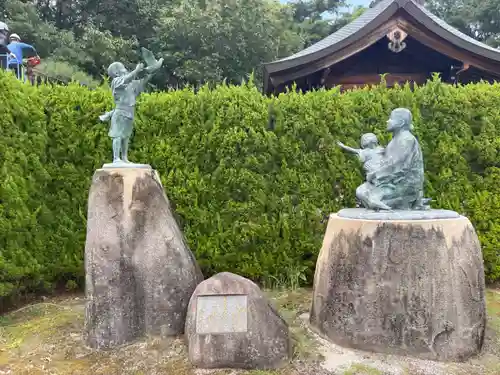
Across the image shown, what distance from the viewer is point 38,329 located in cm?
495

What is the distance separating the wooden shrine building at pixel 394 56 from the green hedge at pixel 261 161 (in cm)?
243

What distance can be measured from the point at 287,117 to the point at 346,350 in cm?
341

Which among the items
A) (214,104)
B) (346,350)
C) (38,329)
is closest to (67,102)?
(214,104)

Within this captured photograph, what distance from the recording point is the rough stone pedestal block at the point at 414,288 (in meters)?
4.04

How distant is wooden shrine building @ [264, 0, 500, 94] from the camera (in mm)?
8242

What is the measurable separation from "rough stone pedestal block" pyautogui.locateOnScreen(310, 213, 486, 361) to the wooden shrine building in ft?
16.6

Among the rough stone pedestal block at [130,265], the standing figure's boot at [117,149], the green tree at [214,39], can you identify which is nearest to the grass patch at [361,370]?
the rough stone pedestal block at [130,265]

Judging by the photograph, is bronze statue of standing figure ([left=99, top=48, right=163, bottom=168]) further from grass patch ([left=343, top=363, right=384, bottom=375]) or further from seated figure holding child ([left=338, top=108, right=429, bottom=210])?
grass patch ([left=343, top=363, right=384, bottom=375])

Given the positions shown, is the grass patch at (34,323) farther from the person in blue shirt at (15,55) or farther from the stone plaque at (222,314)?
the person in blue shirt at (15,55)

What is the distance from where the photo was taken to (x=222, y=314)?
388 cm

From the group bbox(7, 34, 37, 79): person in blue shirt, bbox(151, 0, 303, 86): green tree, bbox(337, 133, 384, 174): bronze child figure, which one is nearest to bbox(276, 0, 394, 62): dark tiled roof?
bbox(337, 133, 384, 174): bronze child figure

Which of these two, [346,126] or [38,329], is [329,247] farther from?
[38,329]

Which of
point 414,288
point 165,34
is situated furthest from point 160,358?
point 165,34

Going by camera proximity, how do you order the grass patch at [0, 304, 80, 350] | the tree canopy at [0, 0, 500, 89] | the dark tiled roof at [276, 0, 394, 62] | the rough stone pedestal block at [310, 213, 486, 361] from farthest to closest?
the tree canopy at [0, 0, 500, 89] < the dark tiled roof at [276, 0, 394, 62] < the grass patch at [0, 304, 80, 350] < the rough stone pedestal block at [310, 213, 486, 361]
